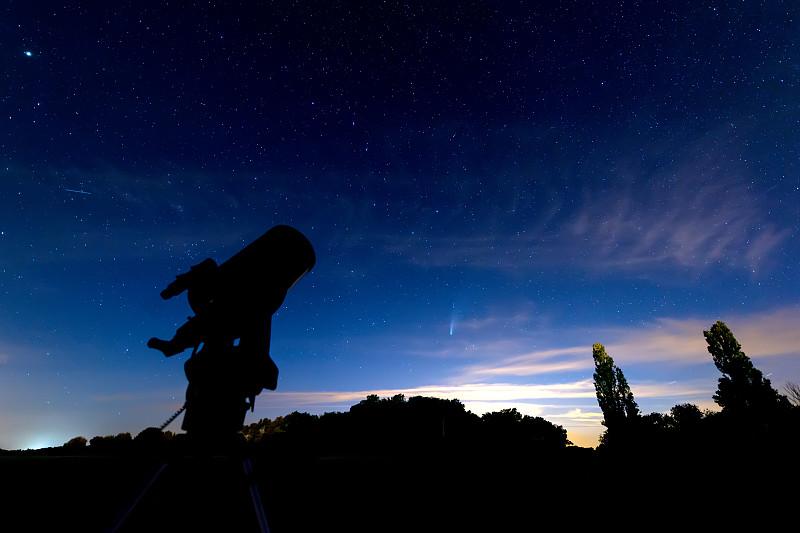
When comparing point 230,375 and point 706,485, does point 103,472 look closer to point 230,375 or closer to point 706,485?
point 230,375

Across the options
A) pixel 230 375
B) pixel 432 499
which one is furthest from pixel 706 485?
pixel 230 375

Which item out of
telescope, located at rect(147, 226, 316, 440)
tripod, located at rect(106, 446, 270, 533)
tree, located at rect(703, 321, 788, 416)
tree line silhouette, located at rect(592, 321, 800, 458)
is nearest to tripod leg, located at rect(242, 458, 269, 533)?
tripod, located at rect(106, 446, 270, 533)

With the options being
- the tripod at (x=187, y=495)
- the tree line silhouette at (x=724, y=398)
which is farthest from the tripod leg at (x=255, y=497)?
the tree line silhouette at (x=724, y=398)

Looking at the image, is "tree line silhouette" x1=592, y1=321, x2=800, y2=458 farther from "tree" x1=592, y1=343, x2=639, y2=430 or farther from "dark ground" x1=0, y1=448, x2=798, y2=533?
"dark ground" x1=0, y1=448, x2=798, y2=533

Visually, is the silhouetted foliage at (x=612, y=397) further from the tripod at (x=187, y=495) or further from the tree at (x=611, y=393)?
the tripod at (x=187, y=495)

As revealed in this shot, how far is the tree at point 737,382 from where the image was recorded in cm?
3725

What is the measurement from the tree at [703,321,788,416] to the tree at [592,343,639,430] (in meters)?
10.6

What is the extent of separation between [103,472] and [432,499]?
10.4 feet

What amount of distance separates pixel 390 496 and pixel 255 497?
189 centimetres

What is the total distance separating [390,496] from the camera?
321cm

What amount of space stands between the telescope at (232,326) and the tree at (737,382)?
182ft

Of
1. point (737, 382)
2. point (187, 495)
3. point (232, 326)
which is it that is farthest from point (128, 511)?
point (737, 382)

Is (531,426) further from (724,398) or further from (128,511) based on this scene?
(128,511)

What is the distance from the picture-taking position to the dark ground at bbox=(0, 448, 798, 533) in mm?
2391
